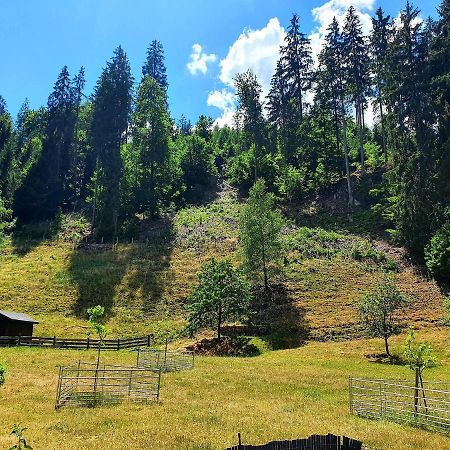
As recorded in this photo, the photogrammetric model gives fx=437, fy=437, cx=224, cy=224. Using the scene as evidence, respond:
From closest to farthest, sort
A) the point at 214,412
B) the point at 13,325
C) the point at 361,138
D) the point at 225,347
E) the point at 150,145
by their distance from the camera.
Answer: the point at 214,412, the point at 225,347, the point at 13,325, the point at 361,138, the point at 150,145

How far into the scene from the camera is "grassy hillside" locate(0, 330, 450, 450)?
1259 cm

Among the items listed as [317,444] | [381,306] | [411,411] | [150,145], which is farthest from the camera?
[150,145]

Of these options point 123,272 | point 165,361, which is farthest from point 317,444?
point 123,272

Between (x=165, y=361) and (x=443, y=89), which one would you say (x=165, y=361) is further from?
(x=443, y=89)

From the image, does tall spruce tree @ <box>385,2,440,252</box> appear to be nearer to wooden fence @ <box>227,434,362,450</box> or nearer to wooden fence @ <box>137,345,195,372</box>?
wooden fence @ <box>137,345,195,372</box>

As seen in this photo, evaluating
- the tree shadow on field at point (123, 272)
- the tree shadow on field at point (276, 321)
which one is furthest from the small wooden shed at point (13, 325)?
the tree shadow on field at point (276, 321)

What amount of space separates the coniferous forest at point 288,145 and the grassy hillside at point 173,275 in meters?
4.26

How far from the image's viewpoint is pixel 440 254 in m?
44.0

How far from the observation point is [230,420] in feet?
48.9

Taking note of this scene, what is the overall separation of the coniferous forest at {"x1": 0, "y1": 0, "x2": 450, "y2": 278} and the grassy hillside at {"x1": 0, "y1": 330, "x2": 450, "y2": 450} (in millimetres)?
28349

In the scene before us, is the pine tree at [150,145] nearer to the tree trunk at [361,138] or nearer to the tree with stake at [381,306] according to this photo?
the tree trunk at [361,138]

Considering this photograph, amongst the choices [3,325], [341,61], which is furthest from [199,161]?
[3,325]

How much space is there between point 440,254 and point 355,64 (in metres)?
39.1

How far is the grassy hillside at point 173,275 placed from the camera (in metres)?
42.9
